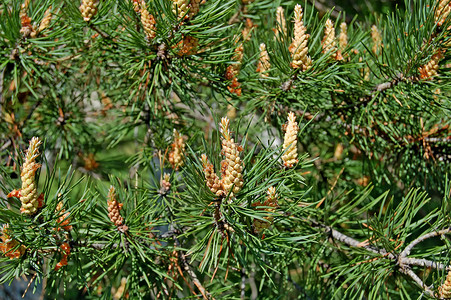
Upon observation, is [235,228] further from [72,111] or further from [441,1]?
[72,111]

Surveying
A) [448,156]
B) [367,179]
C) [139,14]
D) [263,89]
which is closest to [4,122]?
[139,14]

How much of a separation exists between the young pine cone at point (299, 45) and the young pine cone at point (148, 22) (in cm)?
21

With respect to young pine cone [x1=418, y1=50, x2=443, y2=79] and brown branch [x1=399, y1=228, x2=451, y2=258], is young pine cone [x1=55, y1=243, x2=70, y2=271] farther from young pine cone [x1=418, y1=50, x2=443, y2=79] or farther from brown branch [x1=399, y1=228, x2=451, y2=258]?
young pine cone [x1=418, y1=50, x2=443, y2=79]

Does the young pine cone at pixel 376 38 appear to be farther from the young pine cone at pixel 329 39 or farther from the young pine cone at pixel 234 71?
the young pine cone at pixel 234 71

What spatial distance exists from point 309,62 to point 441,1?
8.1 inches

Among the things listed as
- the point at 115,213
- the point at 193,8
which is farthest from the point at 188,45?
the point at 115,213

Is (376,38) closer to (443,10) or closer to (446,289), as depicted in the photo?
(443,10)

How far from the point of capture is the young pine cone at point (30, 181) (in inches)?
20.6

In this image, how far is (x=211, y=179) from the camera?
0.53m

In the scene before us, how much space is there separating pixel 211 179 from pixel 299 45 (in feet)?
0.87

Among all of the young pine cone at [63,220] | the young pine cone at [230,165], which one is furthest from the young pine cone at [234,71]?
the young pine cone at [63,220]

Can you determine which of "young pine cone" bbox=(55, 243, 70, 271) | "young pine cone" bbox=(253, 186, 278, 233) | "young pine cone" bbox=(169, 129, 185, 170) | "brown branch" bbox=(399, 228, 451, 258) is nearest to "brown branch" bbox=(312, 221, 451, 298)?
"brown branch" bbox=(399, 228, 451, 258)

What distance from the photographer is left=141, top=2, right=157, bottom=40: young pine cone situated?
2.16ft

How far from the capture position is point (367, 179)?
98cm
